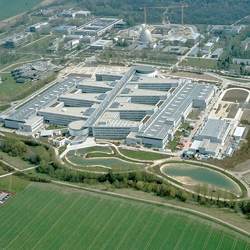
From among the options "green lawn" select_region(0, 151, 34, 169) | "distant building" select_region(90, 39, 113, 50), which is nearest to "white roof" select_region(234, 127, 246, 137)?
"green lawn" select_region(0, 151, 34, 169)

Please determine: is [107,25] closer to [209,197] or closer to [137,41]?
[137,41]

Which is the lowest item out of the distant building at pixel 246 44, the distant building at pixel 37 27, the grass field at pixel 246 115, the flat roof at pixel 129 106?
the grass field at pixel 246 115

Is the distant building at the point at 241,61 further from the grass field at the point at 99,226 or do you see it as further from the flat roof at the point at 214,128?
the grass field at the point at 99,226

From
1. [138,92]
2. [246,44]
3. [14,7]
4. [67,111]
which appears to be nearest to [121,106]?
[138,92]

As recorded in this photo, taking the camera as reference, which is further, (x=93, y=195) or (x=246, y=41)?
(x=246, y=41)

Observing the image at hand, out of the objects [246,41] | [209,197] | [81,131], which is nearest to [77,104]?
[81,131]

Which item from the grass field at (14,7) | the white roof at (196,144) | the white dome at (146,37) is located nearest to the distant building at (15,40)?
the grass field at (14,7)

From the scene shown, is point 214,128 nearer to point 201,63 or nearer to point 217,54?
point 201,63
